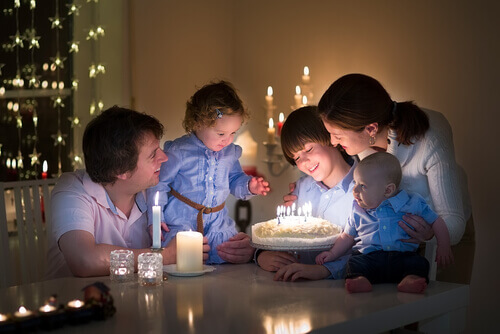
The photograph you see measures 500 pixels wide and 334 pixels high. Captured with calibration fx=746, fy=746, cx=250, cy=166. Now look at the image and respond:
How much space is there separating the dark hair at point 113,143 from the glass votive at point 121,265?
0.37 metres

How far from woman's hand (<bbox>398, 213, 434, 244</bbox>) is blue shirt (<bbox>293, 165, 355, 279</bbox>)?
38 cm

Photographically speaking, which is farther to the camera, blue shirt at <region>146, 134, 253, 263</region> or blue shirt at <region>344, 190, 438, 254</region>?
blue shirt at <region>146, 134, 253, 263</region>

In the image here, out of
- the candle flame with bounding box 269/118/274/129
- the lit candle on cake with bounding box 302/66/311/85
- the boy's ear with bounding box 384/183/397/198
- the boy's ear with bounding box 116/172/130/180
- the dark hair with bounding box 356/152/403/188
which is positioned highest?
the lit candle on cake with bounding box 302/66/311/85

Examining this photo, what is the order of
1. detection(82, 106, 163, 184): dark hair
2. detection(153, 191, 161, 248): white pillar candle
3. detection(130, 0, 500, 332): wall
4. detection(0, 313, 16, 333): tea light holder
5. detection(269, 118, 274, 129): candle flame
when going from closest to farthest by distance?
1. detection(0, 313, 16, 333): tea light holder
2. detection(153, 191, 161, 248): white pillar candle
3. detection(82, 106, 163, 184): dark hair
4. detection(130, 0, 500, 332): wall
5. detection(269, 118, 274, 129): candle flame

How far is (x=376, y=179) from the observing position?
2.17 metres

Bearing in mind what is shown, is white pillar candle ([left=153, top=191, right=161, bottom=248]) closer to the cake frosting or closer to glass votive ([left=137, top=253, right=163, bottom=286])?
glass votive ([left=137, top=253, right=163, bottom=286])

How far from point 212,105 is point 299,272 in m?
0.83

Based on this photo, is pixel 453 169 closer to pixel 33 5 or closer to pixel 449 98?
pixel 449 98

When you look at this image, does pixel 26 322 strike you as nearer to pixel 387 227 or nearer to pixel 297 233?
pixel 297 233

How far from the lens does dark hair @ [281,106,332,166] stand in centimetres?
263

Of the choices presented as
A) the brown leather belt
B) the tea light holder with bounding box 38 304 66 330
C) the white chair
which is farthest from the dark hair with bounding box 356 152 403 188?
the white chair

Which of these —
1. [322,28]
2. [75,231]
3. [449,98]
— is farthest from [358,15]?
Answer: [75,231]

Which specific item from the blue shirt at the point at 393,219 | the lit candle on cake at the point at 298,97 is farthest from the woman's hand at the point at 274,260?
the lit candle on cake at the point at 298,97

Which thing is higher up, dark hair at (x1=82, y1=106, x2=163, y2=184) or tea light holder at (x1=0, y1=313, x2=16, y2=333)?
dark hair at (x1=82, y1=106, x2=163, y2=184)
